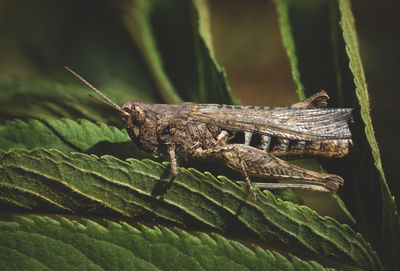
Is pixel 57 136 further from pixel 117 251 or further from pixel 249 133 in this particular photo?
pixel 249 133

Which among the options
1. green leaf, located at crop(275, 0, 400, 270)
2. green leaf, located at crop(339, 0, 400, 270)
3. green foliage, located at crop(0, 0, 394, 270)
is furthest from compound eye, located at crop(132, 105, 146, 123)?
green leaf, located at crop(339, 0, 400, 270)

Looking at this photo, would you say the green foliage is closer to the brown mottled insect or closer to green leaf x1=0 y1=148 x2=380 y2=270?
green leaf x1=0 y1=148 x2=380 y2=270

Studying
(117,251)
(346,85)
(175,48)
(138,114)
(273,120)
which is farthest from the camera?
(175,48)

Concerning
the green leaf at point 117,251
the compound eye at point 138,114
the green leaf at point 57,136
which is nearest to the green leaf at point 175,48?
the compound eye at point 138,114

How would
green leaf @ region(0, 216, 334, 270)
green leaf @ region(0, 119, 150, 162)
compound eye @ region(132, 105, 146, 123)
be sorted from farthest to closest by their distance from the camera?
compound eye @ region(132, 105, 146, 123)
green leaf @ region(0, 119, 150, 162)
green leaf @ region(0, 216, 334, 270)

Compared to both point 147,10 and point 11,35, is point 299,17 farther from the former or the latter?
point 11,35

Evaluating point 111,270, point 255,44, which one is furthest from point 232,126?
point 255,44

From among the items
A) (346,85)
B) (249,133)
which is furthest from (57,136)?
(346,85)

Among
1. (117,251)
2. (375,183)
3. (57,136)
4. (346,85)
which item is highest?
(346,85)
